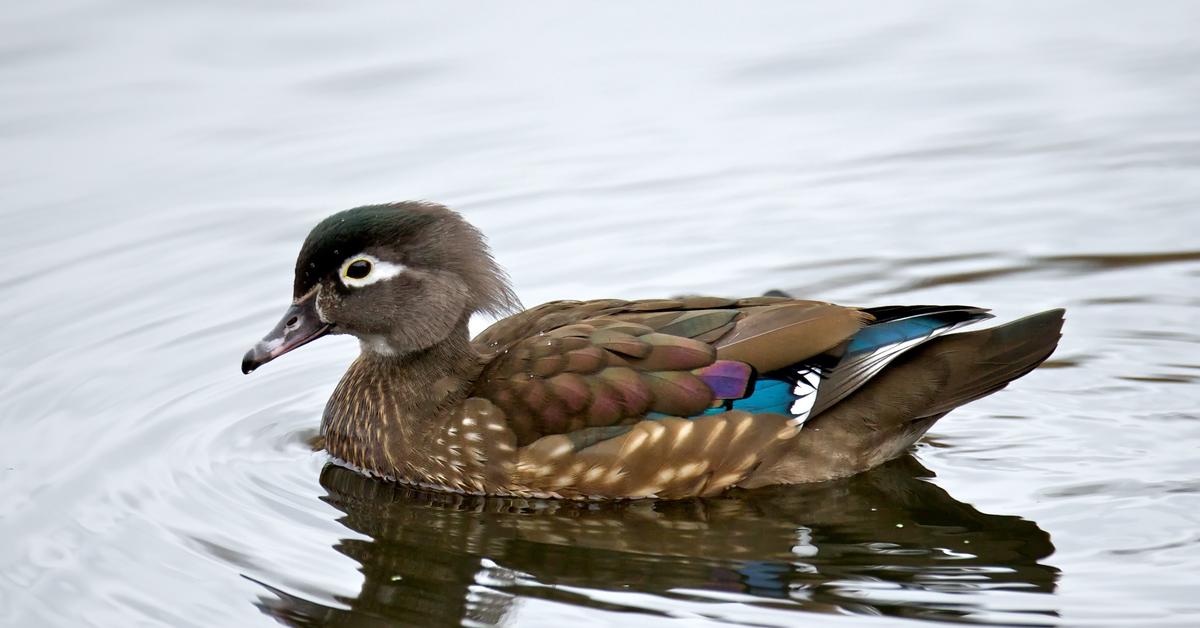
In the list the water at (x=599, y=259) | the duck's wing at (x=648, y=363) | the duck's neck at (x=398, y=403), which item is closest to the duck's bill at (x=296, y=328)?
the duck's neck at (x=398, y=403)

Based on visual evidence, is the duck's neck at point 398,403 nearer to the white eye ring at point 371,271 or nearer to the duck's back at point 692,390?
the duck's back at point 692,390

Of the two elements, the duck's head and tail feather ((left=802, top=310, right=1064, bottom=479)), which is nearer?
tail feather ((left=802, top=310, right=1064, bottom=479))

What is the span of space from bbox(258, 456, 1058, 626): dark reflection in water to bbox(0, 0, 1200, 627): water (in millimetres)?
24

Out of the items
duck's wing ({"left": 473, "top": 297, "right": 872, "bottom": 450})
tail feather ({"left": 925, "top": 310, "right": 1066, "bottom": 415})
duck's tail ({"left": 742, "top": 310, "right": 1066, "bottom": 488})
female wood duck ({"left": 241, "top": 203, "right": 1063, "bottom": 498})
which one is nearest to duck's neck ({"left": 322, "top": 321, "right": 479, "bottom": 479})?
female wood duck ({"left": 241, "top": 203, "right": 1063, "bottom": 498})

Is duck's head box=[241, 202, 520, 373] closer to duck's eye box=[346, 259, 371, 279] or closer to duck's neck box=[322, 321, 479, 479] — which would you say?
duck's eye box=[346, 259, 371, 279]

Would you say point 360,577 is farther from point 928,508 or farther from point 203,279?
point 203,279

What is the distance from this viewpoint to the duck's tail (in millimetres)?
8586

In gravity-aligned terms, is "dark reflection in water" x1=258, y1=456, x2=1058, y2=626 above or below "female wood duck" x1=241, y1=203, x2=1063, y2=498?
below

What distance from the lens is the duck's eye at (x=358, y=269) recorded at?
8.86m

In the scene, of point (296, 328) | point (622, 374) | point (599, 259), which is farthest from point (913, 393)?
point (599, 259)

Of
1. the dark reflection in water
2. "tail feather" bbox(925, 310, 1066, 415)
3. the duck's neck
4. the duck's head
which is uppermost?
the duck's head

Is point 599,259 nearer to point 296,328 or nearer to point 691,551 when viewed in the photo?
point 296,328

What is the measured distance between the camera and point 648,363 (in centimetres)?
847

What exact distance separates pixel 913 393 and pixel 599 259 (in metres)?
3.24
